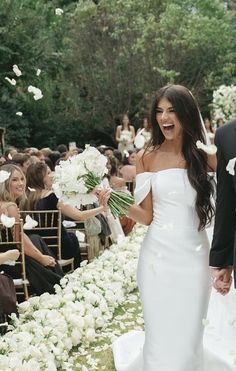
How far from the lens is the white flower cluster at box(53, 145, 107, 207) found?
4.61 meters

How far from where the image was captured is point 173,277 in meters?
4.61

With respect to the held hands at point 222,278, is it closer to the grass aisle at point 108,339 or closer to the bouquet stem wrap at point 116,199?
the bouquet stem wrap at point 116,199

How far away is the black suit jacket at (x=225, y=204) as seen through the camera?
136 inches

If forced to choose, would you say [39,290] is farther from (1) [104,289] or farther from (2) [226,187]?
(2) [226,187]

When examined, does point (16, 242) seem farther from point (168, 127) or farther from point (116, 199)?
point (168, 127)

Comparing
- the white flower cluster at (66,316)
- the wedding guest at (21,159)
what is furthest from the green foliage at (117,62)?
the white flower cluster at (66,316)

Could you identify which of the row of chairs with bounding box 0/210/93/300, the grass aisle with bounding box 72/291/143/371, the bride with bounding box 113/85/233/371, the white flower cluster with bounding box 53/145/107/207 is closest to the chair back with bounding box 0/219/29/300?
the row of chairs with bounding box 0/210/93/300

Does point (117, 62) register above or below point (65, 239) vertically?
above

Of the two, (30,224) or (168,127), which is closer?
(168,127)

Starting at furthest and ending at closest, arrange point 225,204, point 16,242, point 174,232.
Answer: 1. point 16,242
2. point 174,232
3. point 225,204

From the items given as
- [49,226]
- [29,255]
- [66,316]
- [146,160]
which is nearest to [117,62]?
[49,226]

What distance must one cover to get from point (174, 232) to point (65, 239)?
397 cm

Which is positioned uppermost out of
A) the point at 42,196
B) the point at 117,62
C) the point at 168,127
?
the point at 117,62

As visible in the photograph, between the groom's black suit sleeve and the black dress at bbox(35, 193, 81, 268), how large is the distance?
461cm
